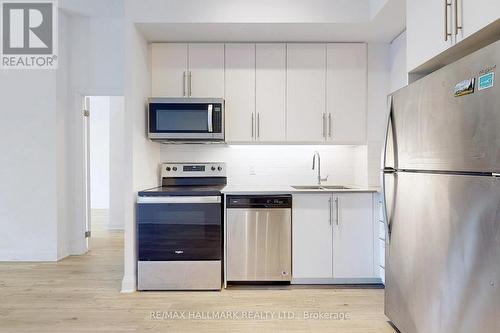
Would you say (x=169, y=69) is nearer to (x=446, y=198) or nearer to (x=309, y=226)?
(x=309, y=226)

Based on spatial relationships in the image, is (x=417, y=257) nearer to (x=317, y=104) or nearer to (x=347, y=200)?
(x=347, y=200)

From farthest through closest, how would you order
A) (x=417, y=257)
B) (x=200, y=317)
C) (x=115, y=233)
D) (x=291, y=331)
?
(x=115, y=233)
(x=200, y=317)
(x=291, y=331)
(x=417, y=257)

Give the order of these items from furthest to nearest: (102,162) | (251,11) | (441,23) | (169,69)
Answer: (102,162), (169,69), (251,11), (441,23)

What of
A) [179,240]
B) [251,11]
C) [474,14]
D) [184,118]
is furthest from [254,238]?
[474,14]

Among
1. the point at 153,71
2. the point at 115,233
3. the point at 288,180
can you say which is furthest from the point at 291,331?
the point at 115,233

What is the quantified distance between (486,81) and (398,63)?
6.65ft

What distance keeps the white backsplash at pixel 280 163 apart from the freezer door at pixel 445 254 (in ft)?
5.03

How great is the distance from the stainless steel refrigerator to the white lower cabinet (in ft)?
2.82

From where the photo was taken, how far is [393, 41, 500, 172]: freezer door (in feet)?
4.15

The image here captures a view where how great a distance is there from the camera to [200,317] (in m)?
2.46

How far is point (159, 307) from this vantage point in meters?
2.61

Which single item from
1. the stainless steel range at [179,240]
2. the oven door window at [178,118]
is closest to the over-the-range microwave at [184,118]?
the oven door window at [178,118]

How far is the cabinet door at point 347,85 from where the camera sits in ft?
10.9

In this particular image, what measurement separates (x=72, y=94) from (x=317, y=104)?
2.95m
